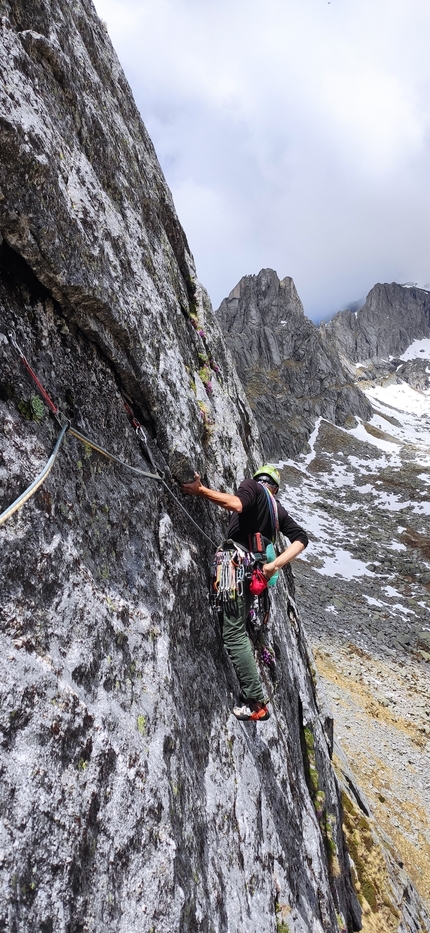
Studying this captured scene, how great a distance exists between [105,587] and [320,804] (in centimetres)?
778

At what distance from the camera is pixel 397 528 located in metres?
50.0

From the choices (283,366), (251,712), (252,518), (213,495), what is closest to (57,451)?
(213,495)

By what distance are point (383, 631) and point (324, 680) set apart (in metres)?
7.81

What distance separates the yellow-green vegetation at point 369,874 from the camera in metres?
9.31

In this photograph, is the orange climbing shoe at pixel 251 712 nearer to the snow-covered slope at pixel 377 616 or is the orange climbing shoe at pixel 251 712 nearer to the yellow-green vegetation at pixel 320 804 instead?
the yellow-green vegetation at pixel 320 804

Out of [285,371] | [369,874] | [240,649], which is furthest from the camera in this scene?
[285,371]

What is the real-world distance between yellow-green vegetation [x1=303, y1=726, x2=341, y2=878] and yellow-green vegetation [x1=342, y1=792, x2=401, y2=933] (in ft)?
6.23

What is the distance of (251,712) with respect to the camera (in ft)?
19.5

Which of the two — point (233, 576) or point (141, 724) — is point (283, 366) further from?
point (141, 724)

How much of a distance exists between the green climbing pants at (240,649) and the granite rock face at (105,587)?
29 centimetres

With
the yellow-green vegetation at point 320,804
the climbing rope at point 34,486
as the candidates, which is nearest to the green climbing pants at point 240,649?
the climbing rope at point 34,486

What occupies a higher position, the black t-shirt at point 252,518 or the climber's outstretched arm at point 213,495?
the climber's outstretched arm at point 213,495

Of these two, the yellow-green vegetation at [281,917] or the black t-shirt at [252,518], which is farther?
the black t-shirt at [252,518]

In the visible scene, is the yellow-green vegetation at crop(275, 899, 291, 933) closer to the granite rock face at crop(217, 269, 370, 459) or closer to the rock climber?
the rock climber
